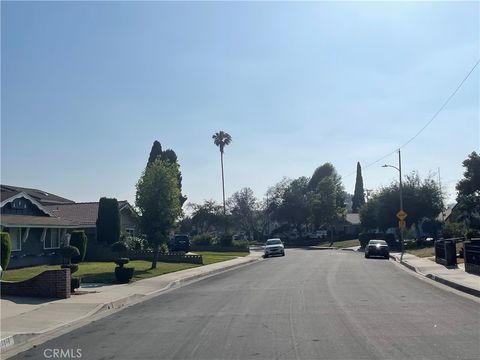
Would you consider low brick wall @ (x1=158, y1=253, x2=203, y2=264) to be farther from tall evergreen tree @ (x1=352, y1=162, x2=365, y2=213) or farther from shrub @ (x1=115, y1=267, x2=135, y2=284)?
tall evergreen tree @ (x1=352, y1=162, x2=365, y2=213)

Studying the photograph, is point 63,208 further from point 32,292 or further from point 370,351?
point 370,351

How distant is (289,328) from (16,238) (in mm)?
24518

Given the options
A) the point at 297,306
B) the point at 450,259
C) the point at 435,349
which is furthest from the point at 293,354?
the point at 450,259

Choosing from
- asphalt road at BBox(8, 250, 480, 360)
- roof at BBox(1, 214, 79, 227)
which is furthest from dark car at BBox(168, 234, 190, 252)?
asphalt road at BBox(8, 250, 480, 360)

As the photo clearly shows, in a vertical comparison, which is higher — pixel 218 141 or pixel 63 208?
pixel 218 141

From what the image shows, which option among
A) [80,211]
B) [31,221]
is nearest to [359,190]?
[80,211]

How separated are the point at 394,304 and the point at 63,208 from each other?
124 feet

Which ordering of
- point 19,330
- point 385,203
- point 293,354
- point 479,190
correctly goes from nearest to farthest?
point 293,354 → point 19,330 → point 479,190 → point 385,203

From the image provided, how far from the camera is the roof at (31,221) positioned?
3064 centimetres

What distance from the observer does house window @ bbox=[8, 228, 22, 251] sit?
32.1 meters

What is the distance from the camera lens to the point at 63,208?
48656mm

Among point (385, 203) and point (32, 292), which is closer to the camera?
point (32, 292)

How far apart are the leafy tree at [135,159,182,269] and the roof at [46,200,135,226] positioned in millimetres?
11499

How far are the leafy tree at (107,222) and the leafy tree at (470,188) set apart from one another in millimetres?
32771
